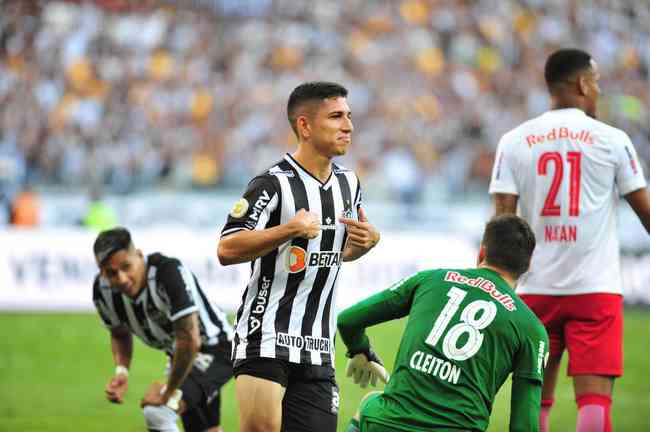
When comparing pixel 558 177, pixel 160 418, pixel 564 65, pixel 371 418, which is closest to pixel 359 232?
pixel 371 418

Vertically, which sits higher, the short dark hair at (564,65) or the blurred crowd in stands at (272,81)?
the blurred crowd in stands at (272,81)

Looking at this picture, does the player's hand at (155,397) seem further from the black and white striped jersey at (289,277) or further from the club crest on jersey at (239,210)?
the club crest on jersey at (239,210)

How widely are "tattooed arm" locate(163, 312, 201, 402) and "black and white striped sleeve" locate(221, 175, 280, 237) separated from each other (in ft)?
4.81

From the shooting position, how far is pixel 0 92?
67.3ft

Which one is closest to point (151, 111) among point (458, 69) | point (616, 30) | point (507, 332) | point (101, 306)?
point (458, 69)

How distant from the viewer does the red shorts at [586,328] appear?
562cm

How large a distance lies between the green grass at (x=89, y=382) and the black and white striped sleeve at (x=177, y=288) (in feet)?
7.77

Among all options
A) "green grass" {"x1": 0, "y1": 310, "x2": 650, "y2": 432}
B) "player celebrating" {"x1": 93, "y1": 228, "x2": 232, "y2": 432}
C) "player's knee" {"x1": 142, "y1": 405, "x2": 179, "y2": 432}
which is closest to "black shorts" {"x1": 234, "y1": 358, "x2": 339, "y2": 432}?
"player celebrating" {"x1": 93, "y1": 228, "x2": 232, "y2": 432}

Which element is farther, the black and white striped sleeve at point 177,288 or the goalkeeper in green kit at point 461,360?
the black and white striped sleeve at point 177,288

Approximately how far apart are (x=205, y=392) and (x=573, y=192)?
2.69m

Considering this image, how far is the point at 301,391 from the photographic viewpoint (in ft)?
16.1

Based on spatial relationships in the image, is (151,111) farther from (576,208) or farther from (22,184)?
(576,208)

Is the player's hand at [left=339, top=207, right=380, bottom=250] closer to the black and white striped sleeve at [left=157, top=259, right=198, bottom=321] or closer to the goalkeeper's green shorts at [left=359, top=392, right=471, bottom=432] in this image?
the goalkeeper's green shorts at [left=359, top=392, right=471, bottom=432]

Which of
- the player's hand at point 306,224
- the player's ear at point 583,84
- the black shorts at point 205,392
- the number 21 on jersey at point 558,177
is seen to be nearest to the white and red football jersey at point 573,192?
the number 21 on jersey at point 558,177
